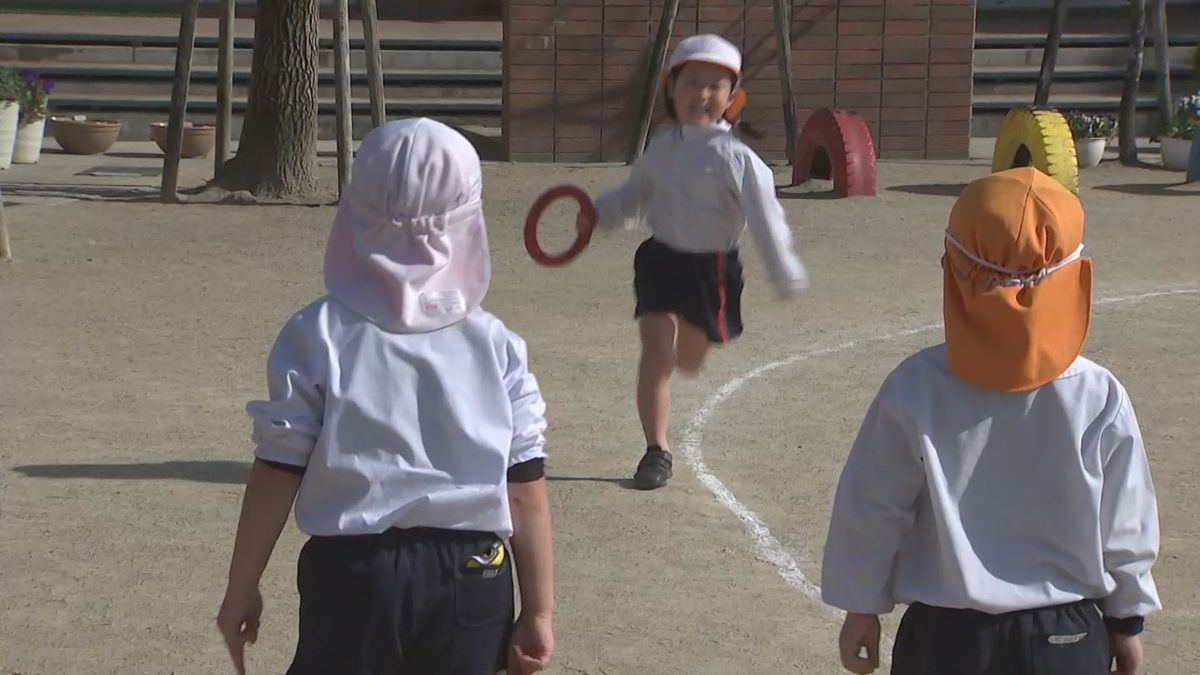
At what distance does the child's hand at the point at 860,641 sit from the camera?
3171mm

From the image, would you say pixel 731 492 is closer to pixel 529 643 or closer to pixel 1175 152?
pixel 529 643

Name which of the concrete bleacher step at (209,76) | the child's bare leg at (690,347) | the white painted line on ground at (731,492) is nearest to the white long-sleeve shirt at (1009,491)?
the white painted line on ground at (731,492)

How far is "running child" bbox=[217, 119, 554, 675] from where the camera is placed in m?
2.96

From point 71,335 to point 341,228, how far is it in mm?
6188

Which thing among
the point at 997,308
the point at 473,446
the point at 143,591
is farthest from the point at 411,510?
the point at 143,591

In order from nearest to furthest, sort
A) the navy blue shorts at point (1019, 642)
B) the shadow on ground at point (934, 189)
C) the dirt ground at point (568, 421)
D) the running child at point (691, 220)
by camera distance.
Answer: the navy blue shorts at point (1019, 642) < the dirt ground at point (568, 421) < the running child at point (691, 220) < the shadow on ground at point (934, 189)

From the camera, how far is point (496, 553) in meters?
3.07

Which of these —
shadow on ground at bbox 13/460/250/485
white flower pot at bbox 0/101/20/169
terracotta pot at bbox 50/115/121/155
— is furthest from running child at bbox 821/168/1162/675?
terracotta pot at bbox 50/115/121/155

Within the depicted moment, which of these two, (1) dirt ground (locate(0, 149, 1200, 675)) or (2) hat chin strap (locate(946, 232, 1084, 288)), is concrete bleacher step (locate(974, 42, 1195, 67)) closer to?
(1) dirt ground (locate(0, 149, 1200, 675))

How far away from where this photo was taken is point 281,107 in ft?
46.0

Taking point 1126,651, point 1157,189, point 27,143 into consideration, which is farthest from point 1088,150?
point 1126,651

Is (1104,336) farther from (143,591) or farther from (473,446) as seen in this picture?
(473,446)

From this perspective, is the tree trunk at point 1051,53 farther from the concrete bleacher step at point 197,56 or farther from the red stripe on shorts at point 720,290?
the red stripe on shorts at point 720,290

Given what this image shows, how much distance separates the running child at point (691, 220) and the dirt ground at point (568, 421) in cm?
46
